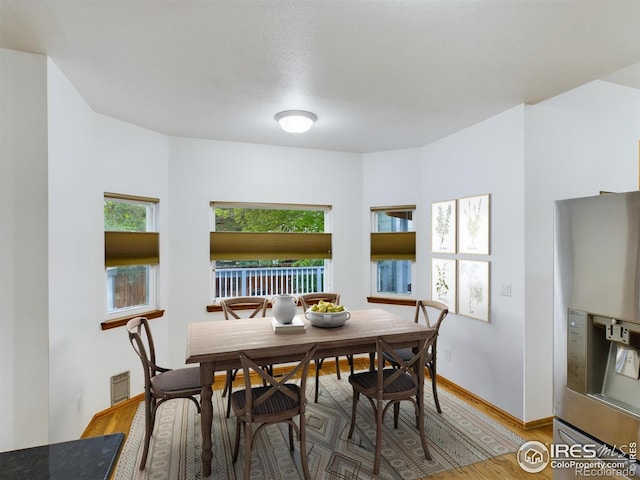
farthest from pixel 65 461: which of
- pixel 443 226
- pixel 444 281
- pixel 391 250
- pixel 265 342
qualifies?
pixel 391 250

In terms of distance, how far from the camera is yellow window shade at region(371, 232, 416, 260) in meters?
4.13

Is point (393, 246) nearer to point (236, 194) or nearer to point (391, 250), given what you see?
point (391, 250)

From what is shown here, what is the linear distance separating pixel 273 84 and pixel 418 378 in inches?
92.8

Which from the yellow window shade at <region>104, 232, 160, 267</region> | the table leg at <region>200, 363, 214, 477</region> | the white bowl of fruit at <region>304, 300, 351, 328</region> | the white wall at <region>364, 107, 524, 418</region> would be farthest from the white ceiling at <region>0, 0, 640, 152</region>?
the table leg at <region>200, 363, 214, 477</region>

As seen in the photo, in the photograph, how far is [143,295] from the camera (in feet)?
11.5

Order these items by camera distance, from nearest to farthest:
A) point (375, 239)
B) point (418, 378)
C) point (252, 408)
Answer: point (252, 408)
point (418, 378)
point (375, 239)

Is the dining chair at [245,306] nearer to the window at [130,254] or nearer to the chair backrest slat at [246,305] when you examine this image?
the chair backrest slat at [246,305]

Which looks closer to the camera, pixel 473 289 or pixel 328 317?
pixel 328 317

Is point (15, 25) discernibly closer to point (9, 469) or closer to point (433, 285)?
point (9, 469)

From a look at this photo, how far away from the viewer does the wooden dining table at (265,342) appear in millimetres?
2166

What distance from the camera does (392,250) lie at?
4207 millimetres

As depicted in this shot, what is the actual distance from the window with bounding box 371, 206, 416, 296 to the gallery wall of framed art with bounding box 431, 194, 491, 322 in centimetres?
37

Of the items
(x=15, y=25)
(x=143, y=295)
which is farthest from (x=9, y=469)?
(x=143, y=295)

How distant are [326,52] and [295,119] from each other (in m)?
0.94
